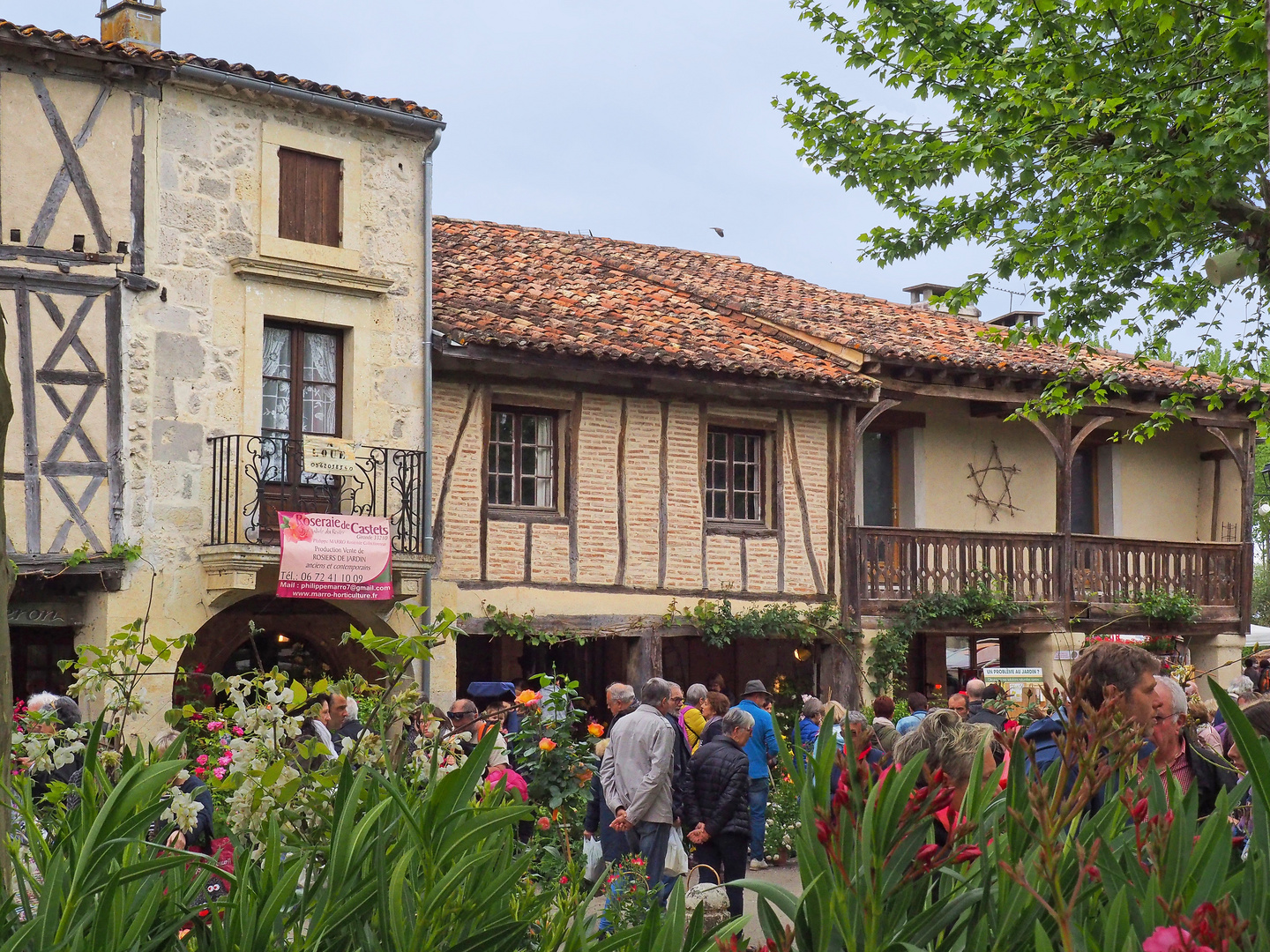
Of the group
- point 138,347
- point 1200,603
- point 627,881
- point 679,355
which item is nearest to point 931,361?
point 679,355

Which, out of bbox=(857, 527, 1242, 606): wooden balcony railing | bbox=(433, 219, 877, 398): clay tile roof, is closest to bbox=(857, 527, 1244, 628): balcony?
bbox=(857, 527, 1242, 606): wooden balcony railing

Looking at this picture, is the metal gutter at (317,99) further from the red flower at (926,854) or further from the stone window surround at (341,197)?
the red flower at (926,854)

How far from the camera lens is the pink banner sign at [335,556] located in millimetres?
14297

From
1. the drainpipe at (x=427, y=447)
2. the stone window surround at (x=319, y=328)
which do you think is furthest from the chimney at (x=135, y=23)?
the drainpipe at (x=427, y=447)

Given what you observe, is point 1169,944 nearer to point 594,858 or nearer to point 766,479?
point 594,858

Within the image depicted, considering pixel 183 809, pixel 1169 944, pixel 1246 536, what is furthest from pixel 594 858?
pixel 1246 536

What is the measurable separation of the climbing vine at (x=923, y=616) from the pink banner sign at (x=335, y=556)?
6.37 meters

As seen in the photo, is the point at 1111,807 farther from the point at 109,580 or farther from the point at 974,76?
the point at 109,580

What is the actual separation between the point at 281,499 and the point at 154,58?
14.3ft

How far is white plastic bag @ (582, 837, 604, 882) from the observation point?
9.24m

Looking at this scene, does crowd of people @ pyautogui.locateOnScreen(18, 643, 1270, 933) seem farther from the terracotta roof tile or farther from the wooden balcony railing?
the terracotta roof tile

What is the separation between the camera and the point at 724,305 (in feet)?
65.0

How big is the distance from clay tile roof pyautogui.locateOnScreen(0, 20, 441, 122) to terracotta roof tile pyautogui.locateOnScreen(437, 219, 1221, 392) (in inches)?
98.0

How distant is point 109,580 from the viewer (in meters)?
13.9
